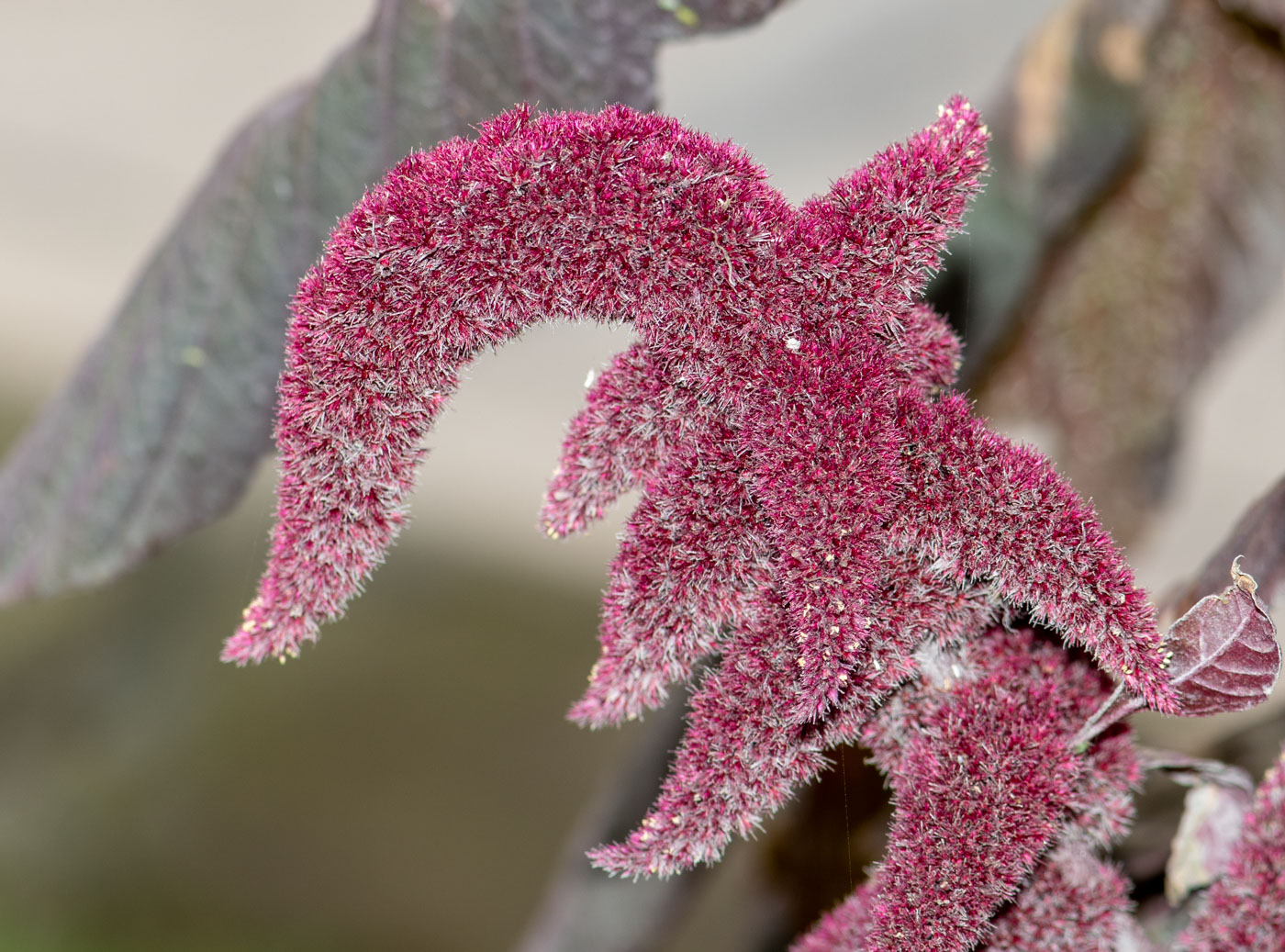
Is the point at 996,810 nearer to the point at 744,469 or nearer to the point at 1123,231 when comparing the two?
the point at 744,469

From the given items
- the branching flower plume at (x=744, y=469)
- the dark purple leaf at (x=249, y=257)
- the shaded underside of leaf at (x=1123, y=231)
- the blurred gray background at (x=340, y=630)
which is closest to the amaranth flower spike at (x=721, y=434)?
the branching flower plume at (x=744, y=469)

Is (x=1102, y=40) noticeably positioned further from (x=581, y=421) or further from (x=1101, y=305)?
(x=581, y=421)

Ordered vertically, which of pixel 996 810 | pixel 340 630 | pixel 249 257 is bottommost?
pixel 340 630

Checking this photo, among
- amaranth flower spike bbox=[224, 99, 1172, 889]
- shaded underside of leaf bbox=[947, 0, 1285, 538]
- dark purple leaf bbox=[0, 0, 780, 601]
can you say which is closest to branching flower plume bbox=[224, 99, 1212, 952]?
amaranth flower spike bbox=[224, 99, 1172, 889]

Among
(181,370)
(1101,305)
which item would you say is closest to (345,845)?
(181,370)

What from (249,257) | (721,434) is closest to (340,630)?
(249,257)

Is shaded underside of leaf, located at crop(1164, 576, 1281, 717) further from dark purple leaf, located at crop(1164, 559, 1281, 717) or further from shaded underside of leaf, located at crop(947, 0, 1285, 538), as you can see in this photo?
shaded underside of leaf, located at crop(947, 0, 1285, 538)

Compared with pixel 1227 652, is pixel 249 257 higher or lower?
lower
